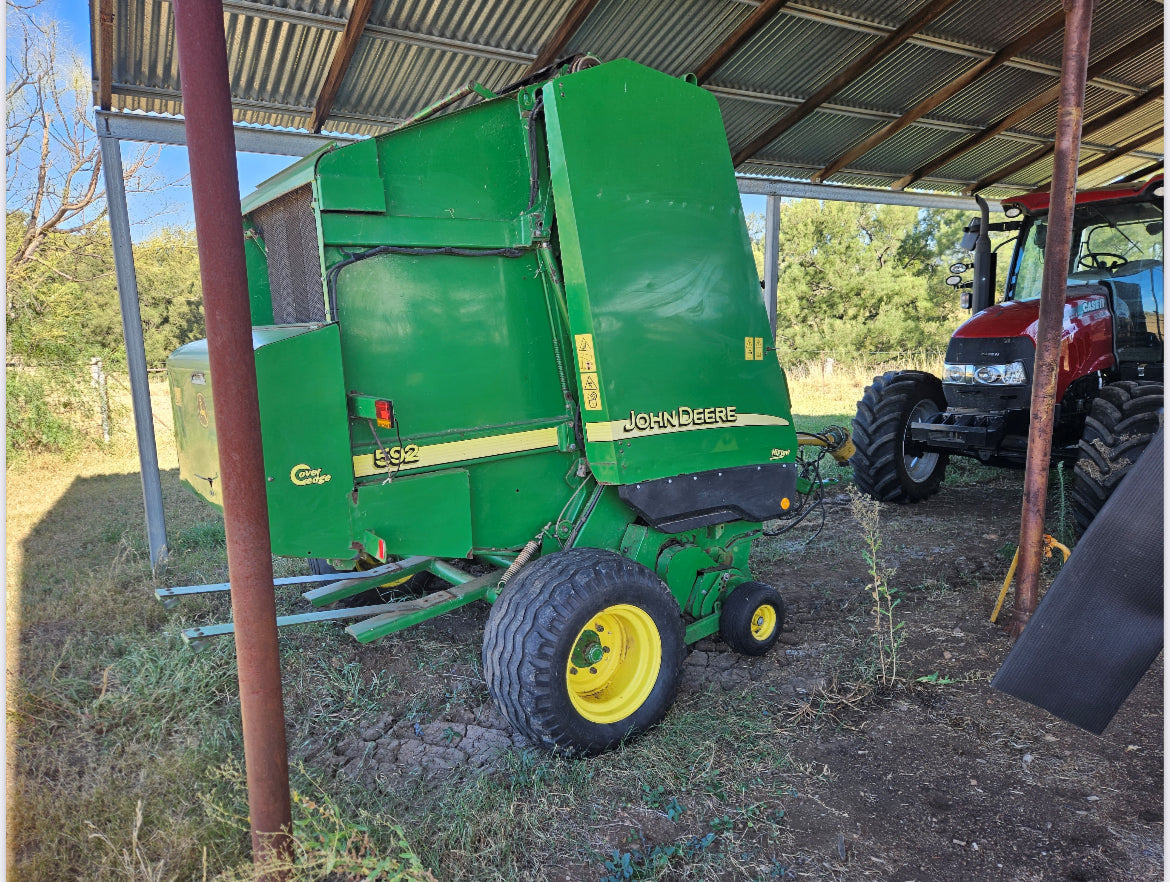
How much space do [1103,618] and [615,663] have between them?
6.69ft

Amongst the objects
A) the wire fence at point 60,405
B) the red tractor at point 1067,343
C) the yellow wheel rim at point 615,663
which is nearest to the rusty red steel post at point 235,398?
the yellow wheel rim at point 615,663

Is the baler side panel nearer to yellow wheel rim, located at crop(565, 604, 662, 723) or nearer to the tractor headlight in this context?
yellow wheel rim, located at crop(565, 604, 662, 723)

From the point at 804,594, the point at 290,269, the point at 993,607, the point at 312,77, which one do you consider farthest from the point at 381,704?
the point at 312,77

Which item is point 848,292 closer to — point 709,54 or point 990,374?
point 990,374

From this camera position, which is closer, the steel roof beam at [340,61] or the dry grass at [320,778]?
the dry grass at [320,778]

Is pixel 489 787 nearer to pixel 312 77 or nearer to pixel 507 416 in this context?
pixel 507 416

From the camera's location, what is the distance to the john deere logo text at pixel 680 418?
337 centimetres

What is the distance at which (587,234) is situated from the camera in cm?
→ 324

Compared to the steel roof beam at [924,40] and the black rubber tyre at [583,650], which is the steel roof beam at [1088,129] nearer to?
the steel roof beam at [924,40]

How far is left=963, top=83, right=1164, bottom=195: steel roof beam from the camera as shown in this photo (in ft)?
26.7

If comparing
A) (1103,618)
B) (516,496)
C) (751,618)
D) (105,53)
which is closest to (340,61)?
(105,53)

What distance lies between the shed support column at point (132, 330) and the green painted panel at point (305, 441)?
2692 millimetres

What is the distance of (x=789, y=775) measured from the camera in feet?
9.70

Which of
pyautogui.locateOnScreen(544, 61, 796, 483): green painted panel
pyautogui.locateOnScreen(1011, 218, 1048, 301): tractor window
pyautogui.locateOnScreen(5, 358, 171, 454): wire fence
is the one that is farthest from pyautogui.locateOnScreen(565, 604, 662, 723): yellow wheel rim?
pyautogui.locateOnScreen(5, 358, 171, 454): wire fence
